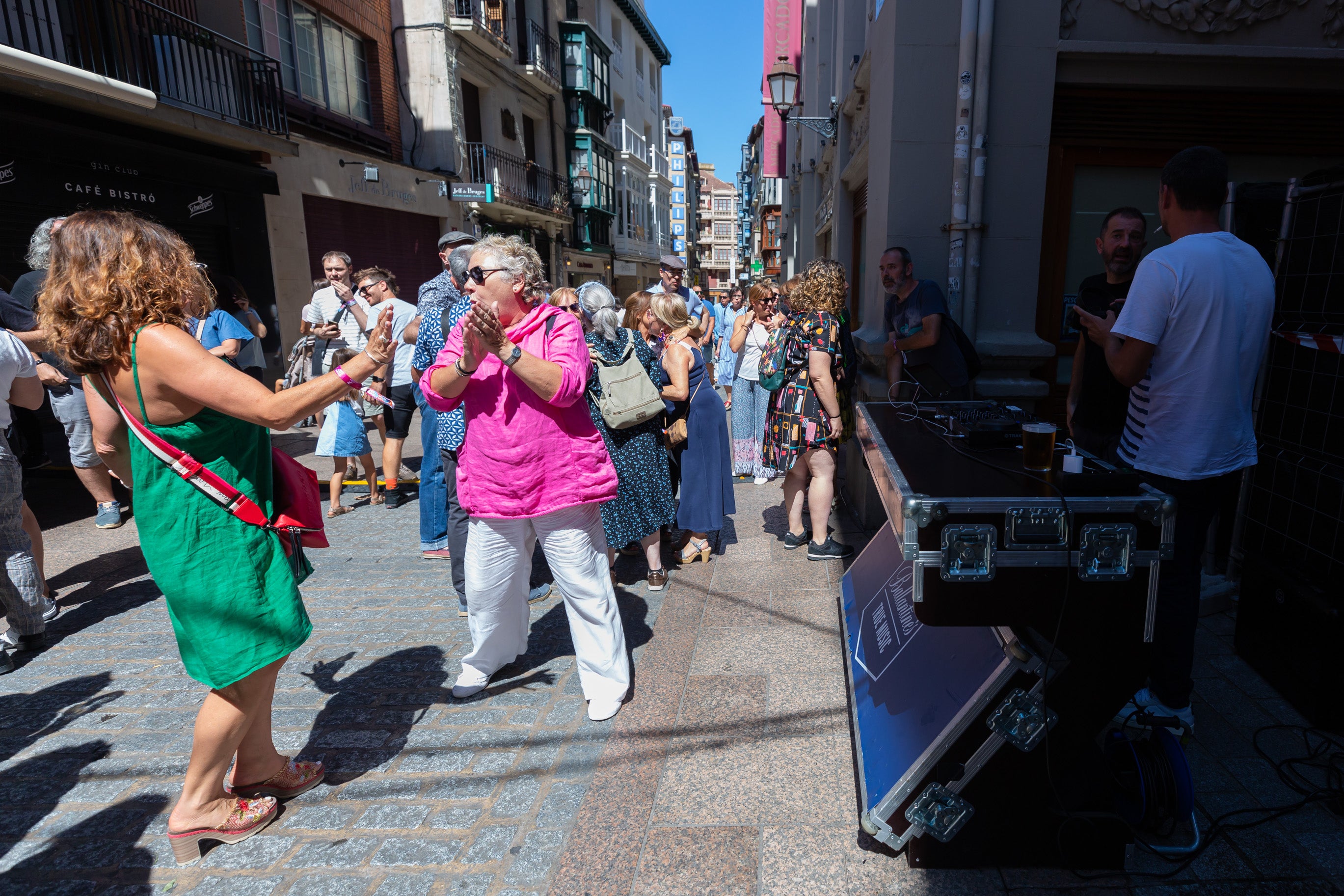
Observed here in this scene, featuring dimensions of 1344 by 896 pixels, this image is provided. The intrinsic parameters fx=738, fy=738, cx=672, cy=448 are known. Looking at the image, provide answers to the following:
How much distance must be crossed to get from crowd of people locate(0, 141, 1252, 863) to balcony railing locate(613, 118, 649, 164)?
30121 mm

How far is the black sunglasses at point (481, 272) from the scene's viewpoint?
105 inches

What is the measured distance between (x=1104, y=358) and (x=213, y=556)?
344 cm

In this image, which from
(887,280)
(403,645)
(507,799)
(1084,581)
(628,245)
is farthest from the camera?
(628,245)

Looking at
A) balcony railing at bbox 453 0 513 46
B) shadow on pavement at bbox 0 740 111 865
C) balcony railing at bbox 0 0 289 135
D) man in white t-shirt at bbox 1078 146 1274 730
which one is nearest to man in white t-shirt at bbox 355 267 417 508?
shadow on pavement at bbox 0 740 111 865

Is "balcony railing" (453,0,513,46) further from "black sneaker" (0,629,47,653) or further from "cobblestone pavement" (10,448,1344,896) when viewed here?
"cobblestone pavement" (10,448,1344,896)

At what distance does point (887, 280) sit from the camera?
15.7 feet

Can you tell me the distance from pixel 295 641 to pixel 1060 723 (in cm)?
224

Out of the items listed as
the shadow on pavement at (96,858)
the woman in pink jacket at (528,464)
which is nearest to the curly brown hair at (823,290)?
the woman in pink jacket at (528,464)

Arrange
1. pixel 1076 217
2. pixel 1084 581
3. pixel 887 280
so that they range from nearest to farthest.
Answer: pixel 1084 581
pixel 887 280
pixel 1076 217

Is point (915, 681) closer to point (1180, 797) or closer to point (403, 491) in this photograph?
point (1180, 797)

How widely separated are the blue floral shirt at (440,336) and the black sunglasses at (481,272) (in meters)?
0.63

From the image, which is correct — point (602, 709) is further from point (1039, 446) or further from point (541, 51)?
point (541, 51)

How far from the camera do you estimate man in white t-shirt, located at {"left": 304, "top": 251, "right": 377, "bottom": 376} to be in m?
5.22

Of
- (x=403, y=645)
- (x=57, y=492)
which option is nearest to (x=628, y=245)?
(x=57, y=492)
